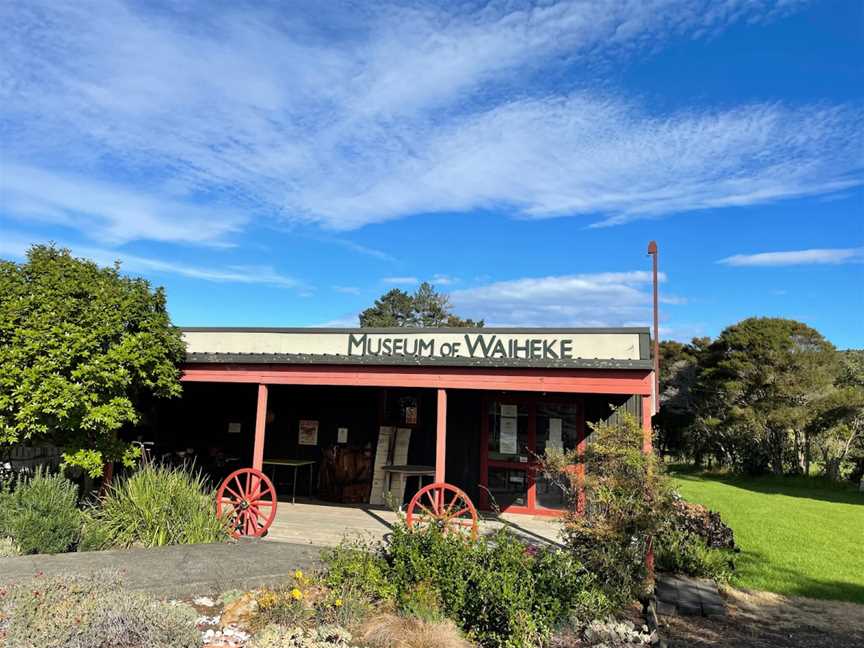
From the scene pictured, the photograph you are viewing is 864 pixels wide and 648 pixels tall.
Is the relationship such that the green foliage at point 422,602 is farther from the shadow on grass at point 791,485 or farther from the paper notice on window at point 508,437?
the shadow on grass at point 791,485

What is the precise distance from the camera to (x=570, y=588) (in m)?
5.27

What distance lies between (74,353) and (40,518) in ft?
6.96

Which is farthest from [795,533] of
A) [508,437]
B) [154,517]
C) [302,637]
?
[154,517]

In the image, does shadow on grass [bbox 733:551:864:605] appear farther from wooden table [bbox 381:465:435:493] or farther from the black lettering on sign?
the black lettering on sign

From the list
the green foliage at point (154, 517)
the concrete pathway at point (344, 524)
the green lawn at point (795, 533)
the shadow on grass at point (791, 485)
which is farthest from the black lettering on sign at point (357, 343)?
the shadow on grass at point (791, 485)

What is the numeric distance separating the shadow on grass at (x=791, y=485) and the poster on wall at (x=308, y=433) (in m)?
9.89

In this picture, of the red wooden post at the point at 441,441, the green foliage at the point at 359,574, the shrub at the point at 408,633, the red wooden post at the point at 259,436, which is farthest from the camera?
the red wooden post at the point at 259,436

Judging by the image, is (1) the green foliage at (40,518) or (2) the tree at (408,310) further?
(2) the tree at (408,310)

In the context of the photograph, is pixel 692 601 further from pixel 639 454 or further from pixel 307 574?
pixel 307 574

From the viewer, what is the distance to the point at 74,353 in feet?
25.6

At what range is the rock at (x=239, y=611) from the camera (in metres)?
4.98

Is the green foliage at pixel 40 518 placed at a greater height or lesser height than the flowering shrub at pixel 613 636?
greater

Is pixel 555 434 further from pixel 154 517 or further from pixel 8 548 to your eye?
pixel 8 548

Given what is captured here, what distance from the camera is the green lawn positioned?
8.03 metres
